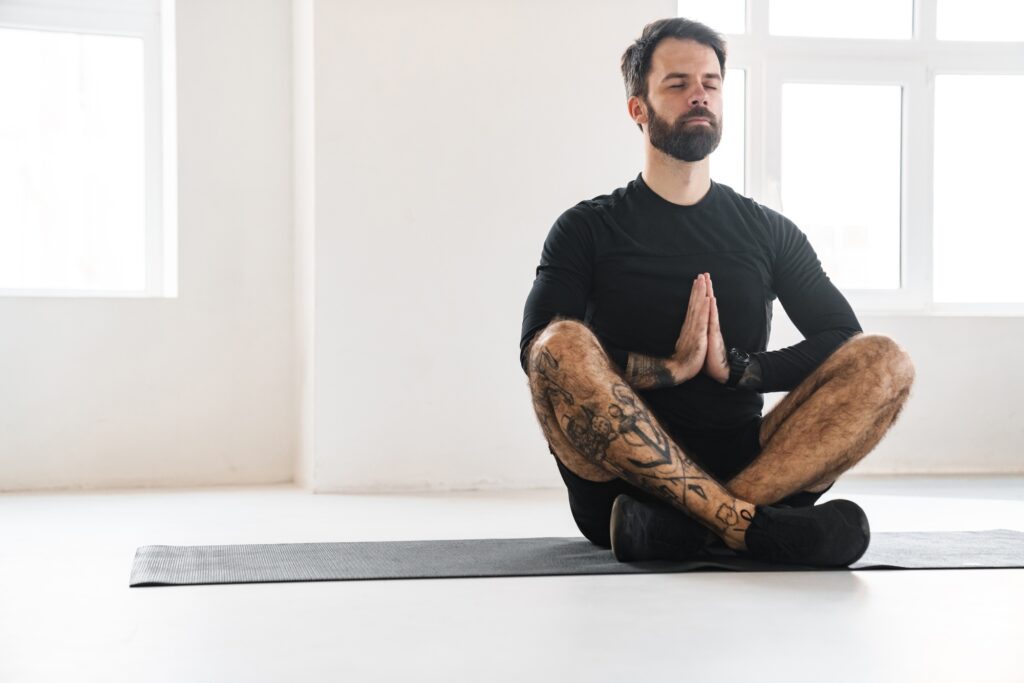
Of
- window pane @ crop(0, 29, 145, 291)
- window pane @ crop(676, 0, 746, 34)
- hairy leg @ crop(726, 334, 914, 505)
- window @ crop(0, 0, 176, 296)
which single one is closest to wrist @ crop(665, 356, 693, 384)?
hairy leg @ crop(726, 334, 914, 505)

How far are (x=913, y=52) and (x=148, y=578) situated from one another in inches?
156

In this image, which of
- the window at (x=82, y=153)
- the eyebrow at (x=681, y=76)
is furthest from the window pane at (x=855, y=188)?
the window at (x=82, y=153)

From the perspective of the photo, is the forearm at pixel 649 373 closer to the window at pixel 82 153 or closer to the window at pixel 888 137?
the window at pixel 82 153

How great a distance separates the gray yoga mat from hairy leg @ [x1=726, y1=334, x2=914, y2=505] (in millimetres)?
170

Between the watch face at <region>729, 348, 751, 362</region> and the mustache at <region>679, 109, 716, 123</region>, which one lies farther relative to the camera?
the mustache at <region>679, 109, 716, 123</region>

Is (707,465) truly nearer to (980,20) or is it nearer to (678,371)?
(678,371)

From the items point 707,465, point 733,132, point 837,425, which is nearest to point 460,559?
point 707,465

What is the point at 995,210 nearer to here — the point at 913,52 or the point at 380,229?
the point at 913,52

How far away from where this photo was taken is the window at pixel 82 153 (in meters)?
4.59

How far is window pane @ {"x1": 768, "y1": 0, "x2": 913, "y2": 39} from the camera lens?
203 inches

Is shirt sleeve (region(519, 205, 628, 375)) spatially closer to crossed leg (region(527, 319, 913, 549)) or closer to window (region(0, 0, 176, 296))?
crossed leg (region(527, 319, 913, 549))

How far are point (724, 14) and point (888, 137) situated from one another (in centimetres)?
85

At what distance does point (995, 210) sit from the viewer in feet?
17.5

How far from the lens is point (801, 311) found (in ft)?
9.33
